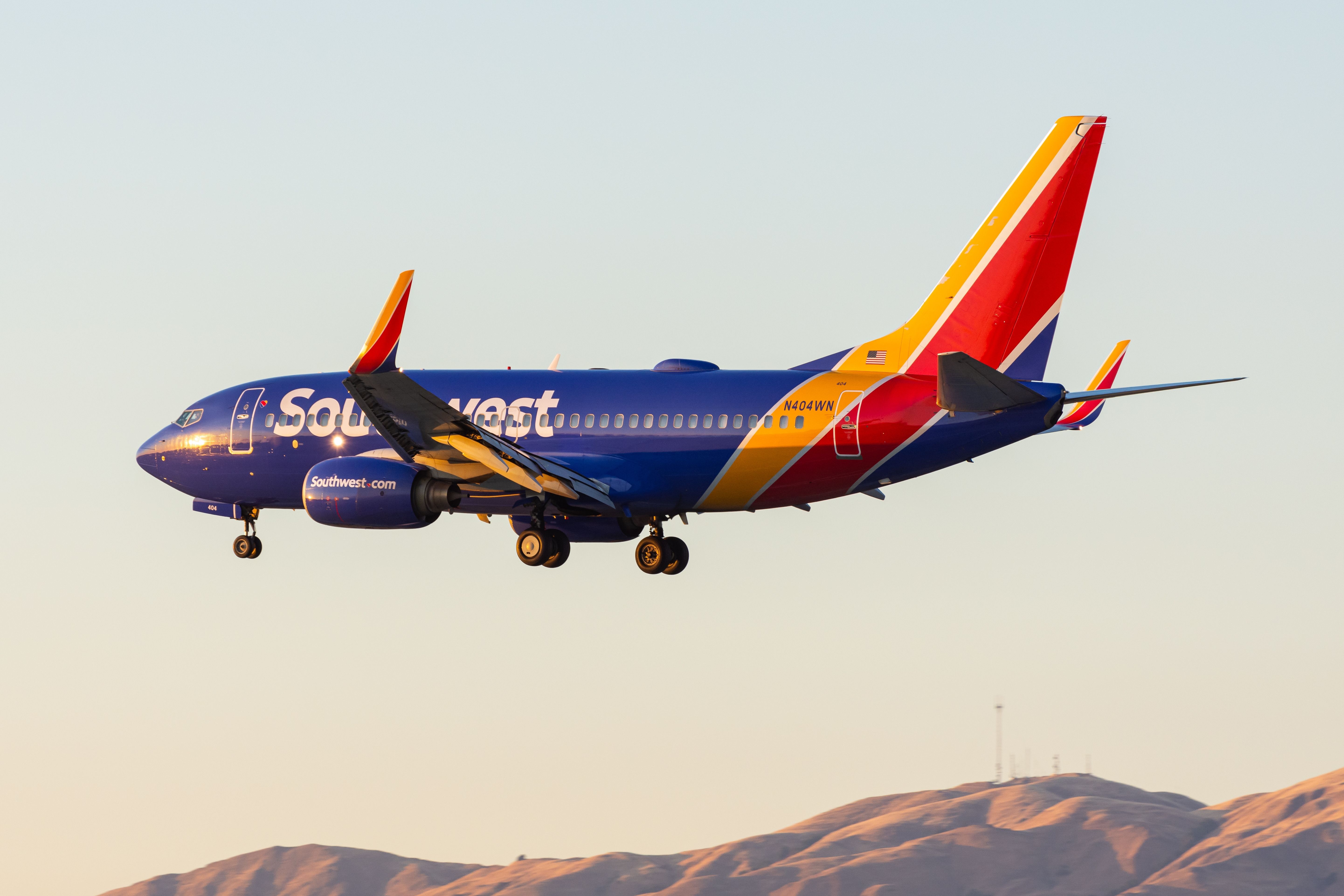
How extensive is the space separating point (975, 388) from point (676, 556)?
1274 centimetres

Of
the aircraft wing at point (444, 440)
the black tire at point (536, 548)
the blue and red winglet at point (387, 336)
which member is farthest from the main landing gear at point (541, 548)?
the blue and red winglet at point (387, 336)

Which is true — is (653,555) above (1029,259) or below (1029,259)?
below

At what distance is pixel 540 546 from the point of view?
1869 inches

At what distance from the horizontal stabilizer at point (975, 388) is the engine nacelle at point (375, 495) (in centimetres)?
1330

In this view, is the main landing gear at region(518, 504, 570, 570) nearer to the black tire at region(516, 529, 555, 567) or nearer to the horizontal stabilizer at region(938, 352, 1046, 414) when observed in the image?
the black tire at region(516, 529, 555, 567)

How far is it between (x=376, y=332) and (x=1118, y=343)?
22815 millimetres

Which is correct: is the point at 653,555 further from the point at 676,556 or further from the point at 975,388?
the point at 975,388

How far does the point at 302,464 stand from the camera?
50469 mm

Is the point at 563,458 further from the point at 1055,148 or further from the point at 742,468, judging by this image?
the point at 1055,148

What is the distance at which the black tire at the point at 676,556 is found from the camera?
164ft

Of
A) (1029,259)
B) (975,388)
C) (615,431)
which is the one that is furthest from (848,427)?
(615,431)

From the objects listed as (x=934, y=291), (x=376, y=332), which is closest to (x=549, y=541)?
(x=376, y=332)

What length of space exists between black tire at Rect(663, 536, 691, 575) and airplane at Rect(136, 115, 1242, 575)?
4cm

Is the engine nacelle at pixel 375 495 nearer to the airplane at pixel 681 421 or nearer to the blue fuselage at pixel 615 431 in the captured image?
the airplane at pixel 681 421
